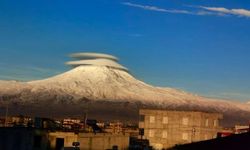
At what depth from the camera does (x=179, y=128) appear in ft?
332

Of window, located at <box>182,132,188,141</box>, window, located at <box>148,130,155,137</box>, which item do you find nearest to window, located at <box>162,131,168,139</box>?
window, located at <box>148,130,155,137</box>

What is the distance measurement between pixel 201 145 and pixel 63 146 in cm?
3053

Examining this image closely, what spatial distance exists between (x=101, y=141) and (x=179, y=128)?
4499 centimetres

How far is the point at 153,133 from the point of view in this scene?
102688 mm

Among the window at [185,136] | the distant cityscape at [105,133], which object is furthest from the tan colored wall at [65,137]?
the window at [185,136]

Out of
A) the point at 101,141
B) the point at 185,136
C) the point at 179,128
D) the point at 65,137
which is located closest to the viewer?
the point at 65,137

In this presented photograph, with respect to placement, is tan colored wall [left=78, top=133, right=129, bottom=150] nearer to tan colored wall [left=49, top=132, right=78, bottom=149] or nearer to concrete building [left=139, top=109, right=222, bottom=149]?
tan colored wall [left=49, top=132, right=78, bottom=149]

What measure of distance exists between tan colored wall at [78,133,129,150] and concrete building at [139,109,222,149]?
1488 inches

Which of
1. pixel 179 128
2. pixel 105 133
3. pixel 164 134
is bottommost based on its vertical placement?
A: pixel 105 133

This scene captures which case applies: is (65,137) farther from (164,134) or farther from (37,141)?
(164,134)

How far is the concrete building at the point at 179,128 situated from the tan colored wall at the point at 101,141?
124 feet

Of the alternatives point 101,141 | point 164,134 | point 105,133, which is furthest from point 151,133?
point 101,141

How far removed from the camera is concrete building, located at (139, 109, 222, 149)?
100m

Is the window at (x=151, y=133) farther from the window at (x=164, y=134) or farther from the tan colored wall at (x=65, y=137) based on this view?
the tan colored wall at (x=65, y=137)
